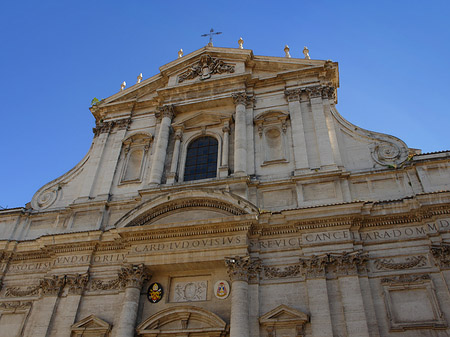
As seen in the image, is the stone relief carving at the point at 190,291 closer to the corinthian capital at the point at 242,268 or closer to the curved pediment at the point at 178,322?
the curved pediment at the point at 178,322

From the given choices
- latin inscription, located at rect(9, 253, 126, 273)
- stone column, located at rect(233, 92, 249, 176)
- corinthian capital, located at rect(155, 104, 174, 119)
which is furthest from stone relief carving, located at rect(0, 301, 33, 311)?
corinthian capital, located at rect(155, 104, 174, 119)

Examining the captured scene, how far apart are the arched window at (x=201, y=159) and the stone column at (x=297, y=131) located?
3.14 metres

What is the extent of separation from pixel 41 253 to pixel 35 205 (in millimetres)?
2704

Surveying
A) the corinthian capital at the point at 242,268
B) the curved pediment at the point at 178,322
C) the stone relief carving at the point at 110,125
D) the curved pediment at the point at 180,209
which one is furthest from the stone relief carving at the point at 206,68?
the curved pediment at the point at 178,322

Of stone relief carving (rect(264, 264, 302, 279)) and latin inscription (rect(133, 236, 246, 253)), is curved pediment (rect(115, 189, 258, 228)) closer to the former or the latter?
latin inscription (rect(133, 236, 246, 253))

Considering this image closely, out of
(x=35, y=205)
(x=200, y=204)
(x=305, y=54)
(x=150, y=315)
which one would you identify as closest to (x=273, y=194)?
(x=200, y=204)

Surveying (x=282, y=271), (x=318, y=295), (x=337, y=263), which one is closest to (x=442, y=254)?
(x=337, y=263)

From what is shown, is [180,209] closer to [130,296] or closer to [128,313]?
[130,296]

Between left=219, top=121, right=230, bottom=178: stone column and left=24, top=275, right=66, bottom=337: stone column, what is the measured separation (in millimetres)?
6323

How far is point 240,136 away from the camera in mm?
14391

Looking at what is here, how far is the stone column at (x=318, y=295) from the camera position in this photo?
974 centimetres

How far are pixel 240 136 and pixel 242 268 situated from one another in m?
5.30

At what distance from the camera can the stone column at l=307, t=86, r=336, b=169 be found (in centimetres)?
1285

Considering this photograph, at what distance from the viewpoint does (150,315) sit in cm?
1164
